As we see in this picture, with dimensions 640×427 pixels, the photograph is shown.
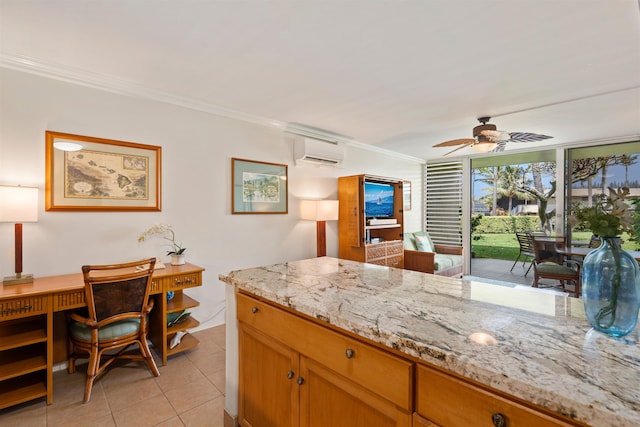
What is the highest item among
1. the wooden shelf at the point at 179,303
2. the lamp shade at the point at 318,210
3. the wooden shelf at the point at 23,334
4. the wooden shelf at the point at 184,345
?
the lamp shade at the point at 318,210

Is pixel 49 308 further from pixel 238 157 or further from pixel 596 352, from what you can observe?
pixel 596 352

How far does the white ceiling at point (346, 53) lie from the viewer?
1.71m

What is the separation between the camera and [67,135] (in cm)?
242

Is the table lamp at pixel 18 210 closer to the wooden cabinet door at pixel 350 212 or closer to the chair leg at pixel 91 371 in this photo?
the chair leg at pixel 91 371

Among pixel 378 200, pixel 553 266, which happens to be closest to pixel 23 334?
pixel 378 200

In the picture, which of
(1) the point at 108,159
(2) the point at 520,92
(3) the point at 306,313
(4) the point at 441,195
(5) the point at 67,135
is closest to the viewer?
(3) the point at 306,313

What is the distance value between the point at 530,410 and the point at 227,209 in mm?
3129

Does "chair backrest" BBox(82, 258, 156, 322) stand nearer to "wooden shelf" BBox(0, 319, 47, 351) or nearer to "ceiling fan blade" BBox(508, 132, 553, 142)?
"wooden shelf" BBox(0, 319, 47, 351)

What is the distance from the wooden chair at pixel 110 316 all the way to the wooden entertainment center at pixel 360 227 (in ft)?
8.83

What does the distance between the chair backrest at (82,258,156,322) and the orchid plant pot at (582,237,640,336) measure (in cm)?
235

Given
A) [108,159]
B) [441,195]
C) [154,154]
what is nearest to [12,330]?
[108,159]

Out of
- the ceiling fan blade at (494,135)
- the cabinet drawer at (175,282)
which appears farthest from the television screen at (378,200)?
the cabinet drawer at (175,282)

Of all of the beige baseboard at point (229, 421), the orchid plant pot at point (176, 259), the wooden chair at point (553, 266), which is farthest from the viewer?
the wooden chair at point (553, 266)

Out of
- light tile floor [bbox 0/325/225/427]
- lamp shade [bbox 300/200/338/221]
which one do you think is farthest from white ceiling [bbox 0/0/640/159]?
light tile floor [bbox 0/325/225/427]
